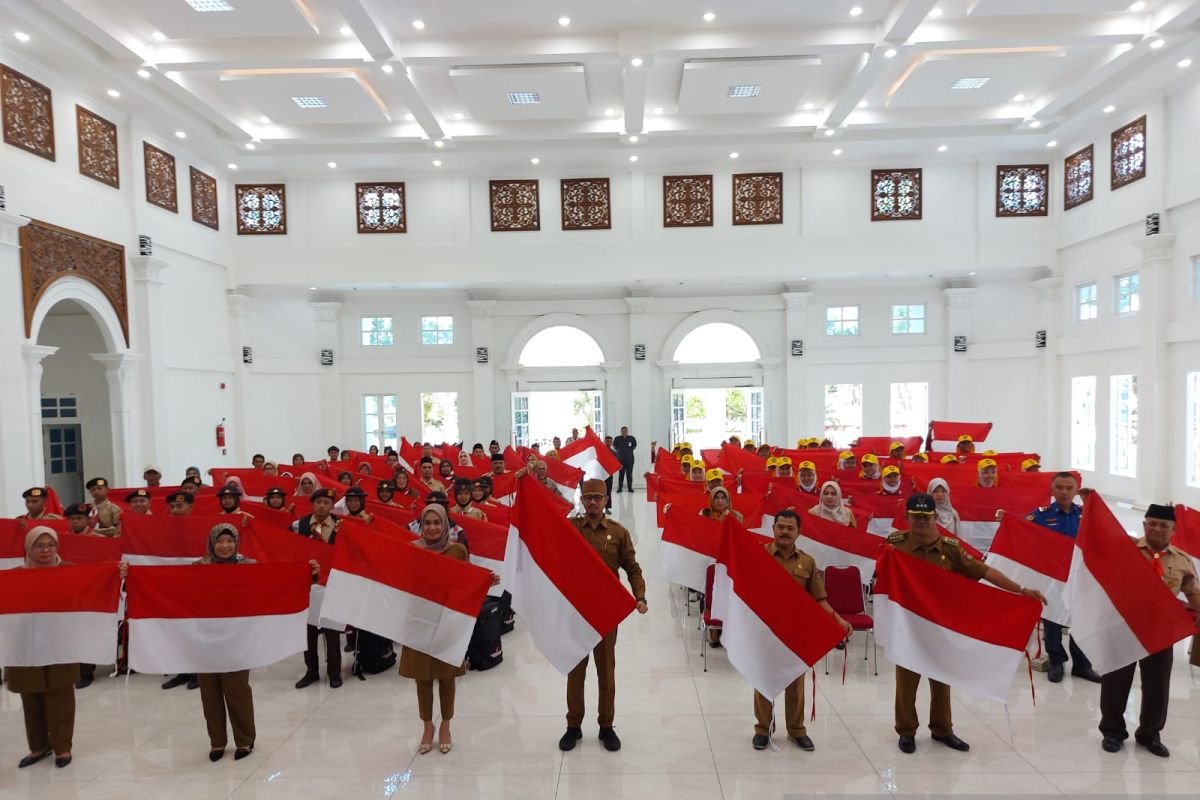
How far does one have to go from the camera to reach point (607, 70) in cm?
1202

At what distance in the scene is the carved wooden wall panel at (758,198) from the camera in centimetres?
1584

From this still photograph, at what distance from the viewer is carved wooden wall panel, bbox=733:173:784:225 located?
15844 mm

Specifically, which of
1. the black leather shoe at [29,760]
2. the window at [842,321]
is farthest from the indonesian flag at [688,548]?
the window at [842,321]

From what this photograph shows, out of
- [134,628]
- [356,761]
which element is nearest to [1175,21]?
[356,761]

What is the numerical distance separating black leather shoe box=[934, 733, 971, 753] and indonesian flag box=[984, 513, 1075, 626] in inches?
61.9

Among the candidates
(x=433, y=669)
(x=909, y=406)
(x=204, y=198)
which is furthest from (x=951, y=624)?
(x=204, y=198)

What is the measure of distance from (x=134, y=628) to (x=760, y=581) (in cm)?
397

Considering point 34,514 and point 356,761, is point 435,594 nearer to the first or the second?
point 356,761

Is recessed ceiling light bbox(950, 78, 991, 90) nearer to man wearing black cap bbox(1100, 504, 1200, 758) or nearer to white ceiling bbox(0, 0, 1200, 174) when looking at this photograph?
white ceiling bbox(0, 0, 1200, 174)

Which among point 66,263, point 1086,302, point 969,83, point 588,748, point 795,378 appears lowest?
point 588,748

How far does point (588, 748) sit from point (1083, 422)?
15024 mm

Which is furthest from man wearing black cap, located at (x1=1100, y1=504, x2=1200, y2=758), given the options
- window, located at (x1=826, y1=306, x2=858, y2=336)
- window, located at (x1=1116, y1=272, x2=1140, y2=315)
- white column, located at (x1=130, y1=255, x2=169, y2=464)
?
white column, located at (x1=130, y1=255, x2=169, y2=464)

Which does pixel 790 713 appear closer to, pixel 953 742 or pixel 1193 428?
pixel 953 742

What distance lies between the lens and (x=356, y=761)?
4332 mm
